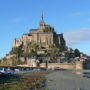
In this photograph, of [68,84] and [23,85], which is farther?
[68,84]

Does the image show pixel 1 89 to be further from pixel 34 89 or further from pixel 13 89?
pixel 34 89

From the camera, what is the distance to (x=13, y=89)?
32719 mm

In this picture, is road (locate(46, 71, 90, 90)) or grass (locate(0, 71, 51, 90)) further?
road (locate(46, 71, 90, 90))

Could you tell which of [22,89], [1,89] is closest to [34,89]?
[22,89]

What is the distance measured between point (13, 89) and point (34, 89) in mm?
2171

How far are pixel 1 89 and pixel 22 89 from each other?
2117mm

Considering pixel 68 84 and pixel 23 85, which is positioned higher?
pixel 23 85

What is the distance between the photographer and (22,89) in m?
32.5

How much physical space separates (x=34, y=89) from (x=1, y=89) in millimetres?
3462

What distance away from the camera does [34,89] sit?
33188 millimetres

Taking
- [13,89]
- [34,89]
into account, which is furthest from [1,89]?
[34,89]

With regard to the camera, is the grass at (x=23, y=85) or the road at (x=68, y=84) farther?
the road at (x=68, y=84)

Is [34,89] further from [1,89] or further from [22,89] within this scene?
[1,89]
